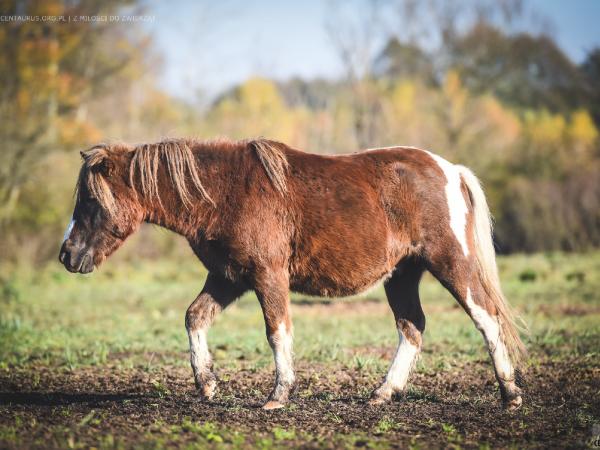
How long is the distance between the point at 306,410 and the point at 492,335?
1.87m

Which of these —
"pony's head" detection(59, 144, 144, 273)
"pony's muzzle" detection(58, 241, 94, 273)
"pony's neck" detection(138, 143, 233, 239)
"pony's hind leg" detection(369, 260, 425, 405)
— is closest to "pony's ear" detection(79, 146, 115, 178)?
"pony's head" detection(59, 144, 144, 273)

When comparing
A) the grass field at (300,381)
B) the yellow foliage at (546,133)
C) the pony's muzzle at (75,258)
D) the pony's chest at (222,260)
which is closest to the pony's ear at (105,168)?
the pony's muzzle at (75,258)

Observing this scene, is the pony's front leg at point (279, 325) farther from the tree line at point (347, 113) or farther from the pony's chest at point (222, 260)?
the tree line at point (347, 113)

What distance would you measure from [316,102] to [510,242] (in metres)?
11.9

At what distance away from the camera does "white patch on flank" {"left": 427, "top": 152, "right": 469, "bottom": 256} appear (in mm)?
6105

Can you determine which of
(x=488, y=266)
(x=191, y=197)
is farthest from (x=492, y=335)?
(x=191, y=197)

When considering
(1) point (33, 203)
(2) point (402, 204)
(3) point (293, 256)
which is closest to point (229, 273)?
(3) point (293, 256)

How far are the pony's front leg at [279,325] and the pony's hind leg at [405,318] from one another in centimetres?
106

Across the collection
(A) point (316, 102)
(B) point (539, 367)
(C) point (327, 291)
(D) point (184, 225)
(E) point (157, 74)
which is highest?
(E) point (157, 74)

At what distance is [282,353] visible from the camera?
5.77 meters

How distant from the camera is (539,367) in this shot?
7.62 metres

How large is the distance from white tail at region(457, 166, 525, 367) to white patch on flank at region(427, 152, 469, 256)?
0.22 metres

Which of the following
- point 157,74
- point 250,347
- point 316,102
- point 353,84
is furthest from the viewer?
point 157,74

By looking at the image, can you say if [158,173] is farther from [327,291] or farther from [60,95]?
[60,95]
